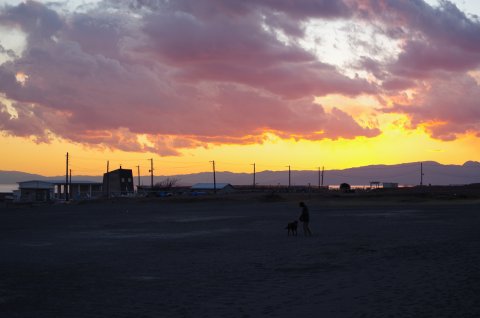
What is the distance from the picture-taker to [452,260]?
1788 cm

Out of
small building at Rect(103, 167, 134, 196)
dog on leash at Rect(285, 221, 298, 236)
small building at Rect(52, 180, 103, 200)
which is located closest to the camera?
dog on leash at Rect(285, 221, 298, 236)

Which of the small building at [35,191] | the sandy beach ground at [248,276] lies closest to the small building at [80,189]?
the small building at [35,191]

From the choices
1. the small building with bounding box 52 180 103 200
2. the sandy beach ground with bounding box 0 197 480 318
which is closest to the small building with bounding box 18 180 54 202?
the small building with bounding box 52 180 103 200

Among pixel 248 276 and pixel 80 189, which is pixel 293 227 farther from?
pixel 80 189

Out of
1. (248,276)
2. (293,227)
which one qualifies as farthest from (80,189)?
A: (248,276)

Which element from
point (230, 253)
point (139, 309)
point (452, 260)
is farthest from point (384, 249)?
point (139, 309)

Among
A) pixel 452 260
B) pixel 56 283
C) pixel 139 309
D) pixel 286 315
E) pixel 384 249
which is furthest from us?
pixel 384 249

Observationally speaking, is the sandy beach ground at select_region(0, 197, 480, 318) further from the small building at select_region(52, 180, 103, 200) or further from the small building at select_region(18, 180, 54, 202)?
the small building at select_region(52, 180, 103, 200)

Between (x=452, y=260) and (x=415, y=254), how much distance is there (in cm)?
193

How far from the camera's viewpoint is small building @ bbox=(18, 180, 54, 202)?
111188 mm

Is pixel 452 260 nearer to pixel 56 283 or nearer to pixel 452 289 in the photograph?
pixel 452 289

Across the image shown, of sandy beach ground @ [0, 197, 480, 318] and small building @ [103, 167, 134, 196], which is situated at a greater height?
small building @ [103, 167, 134, 196]

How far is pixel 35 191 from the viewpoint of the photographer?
113 m

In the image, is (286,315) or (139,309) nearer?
(286,315)
